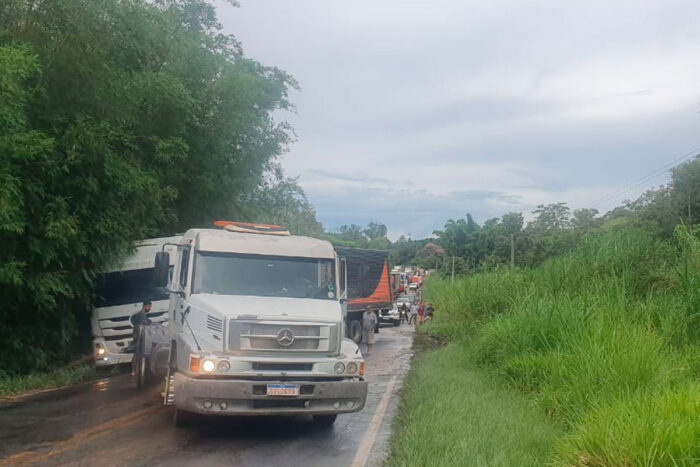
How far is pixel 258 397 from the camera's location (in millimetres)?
8211

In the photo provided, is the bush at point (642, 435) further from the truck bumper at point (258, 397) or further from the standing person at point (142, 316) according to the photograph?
the standing person at point (142, 316)

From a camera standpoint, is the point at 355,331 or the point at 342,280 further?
the point at 355,331

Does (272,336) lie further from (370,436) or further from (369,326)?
(369,326)

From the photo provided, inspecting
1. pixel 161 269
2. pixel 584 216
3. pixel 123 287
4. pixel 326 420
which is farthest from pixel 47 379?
pixel 584 216

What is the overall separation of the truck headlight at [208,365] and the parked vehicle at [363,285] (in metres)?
15.5

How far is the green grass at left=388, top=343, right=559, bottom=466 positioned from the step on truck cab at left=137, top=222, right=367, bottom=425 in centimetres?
107

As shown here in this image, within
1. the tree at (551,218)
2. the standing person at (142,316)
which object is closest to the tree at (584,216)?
the tree at (551,218)

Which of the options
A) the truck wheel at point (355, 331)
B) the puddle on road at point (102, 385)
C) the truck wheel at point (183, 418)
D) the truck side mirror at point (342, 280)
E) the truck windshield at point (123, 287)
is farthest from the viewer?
the truck wheel at point (355, 331)

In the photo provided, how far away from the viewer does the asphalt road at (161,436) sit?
7.64 meters

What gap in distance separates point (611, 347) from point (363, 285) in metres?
17.5

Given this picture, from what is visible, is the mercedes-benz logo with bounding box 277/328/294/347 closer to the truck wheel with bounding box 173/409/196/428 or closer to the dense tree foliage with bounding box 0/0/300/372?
the truck wheel with bounding box 173/409/196/428

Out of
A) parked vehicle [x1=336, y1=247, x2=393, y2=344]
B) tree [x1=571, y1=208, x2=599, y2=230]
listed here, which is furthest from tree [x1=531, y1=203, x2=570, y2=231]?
parked vehicle [x1=336, y1=247, x2=393, y2=344]

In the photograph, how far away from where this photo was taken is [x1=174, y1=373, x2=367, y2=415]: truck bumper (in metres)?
8.07

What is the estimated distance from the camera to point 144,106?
17.1m
